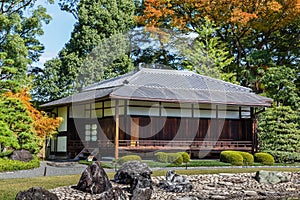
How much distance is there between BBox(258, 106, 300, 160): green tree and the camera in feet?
64.7

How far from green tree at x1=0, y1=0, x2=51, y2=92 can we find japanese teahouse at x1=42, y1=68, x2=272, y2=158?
285 cm

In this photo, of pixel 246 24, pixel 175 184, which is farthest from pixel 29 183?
pixel 246 24

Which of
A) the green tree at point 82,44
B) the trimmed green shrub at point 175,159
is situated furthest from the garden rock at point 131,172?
the green tree at point 82,44

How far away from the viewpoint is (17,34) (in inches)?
927

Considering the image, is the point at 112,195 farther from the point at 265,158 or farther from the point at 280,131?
the point at 280,131

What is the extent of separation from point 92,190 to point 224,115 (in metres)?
11.7

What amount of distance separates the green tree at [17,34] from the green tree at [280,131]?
12.0 m

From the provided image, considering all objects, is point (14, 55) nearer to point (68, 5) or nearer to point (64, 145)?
point (64, 145)

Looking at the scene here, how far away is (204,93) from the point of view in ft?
67.8

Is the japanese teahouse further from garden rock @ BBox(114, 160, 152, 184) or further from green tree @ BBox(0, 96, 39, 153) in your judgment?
garden rock @ BBox(114, 160, 152, 184)

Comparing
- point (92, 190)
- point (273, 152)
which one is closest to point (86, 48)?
point (273, 152)

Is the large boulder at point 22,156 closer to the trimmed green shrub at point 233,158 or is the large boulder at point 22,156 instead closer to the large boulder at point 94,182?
the large boulder at point 94,182

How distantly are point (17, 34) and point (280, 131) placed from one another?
1466 centimetres

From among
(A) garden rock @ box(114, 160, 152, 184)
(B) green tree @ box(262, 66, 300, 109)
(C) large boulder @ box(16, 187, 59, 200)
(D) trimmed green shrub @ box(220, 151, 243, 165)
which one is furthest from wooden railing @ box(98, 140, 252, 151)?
(C) large boulder @ box(16, 187, 59, 200)
